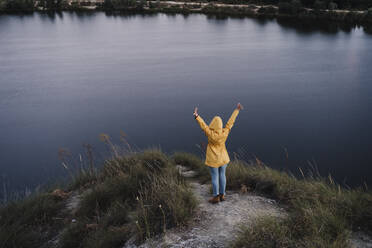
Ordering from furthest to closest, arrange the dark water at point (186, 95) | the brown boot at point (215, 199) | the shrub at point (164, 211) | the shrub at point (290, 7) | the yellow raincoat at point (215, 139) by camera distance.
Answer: the shrub at point (290, 7) < the dark water at point (186, 95) < the brown boot at point (215, 199) < the yellow raincoat at point (215, 139) < the shrub at point (164, 211)

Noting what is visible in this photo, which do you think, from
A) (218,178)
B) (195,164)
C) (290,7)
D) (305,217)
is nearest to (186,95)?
(195,164)

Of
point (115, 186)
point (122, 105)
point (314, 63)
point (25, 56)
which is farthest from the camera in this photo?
point (25, 56)

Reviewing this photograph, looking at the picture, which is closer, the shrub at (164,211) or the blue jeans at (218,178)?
the shrub at (164,211)

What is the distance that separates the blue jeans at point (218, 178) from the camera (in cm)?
464

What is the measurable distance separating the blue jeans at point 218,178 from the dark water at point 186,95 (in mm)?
Answer: 6161

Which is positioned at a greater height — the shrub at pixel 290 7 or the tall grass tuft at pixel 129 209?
the shrub at pixel 290 7

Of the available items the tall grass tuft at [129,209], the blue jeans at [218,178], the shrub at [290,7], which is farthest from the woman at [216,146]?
the shrub at [290,7]

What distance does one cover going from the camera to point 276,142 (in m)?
11.8

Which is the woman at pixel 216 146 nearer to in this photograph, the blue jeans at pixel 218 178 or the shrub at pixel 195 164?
the blue jeans at pixel 218 178

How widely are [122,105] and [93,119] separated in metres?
1.87

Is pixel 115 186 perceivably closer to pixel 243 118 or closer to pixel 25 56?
pixel 243 118

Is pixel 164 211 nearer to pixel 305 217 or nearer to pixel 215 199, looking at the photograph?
pixel 215 199

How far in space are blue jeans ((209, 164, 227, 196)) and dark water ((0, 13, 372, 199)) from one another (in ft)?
20.2

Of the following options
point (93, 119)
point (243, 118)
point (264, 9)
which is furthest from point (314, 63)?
point (264, 9)
